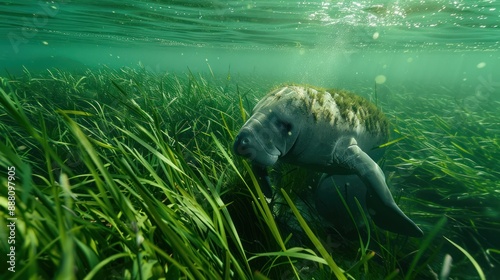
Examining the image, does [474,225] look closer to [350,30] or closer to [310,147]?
[310,147]

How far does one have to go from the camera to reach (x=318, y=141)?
3.08 meters

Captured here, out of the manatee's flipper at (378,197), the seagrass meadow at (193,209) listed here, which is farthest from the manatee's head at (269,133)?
the manatee's flipper at (378,197)

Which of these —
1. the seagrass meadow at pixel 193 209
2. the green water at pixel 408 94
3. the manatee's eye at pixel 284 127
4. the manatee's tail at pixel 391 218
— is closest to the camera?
the seagrass meadow at pixel 193 209

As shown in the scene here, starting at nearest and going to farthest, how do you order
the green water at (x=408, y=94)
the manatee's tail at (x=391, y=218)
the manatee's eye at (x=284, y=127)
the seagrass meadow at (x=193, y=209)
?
the seagrass meadow at (x=193, y=209) < the manatee's tail at (x=391, y=218) < the manatee's eye at (x=284, y=127) < the green water at (x=408, y=94)

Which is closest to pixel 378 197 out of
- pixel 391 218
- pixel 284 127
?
pixel 391 218

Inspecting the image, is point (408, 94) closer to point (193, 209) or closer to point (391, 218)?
point (391, 218)

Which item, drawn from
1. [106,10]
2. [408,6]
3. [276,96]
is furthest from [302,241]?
[106,10]

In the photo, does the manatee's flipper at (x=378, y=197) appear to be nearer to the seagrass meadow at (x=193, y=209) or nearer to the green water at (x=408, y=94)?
the seagrass meadow at (x=193, y=209)

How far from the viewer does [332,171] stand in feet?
10.8

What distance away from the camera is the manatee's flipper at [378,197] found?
257cm

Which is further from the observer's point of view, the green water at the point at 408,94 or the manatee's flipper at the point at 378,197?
the green water at the point at 408,94

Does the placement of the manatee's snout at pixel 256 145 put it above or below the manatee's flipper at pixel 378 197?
above

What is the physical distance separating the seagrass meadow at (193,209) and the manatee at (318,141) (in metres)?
0.22

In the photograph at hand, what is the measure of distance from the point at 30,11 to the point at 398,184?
2053 centimetres
